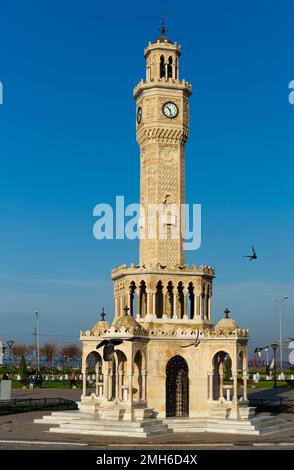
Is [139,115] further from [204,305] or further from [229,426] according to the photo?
[229,426]

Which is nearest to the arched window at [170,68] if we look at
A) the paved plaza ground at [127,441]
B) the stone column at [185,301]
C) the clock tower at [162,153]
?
the clock tower at [162,153]

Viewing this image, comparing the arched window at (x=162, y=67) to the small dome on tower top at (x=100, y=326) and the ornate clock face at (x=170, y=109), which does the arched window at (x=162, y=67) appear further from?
the small dome on tower top at (x=100, y=326)

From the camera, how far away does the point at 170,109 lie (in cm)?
5425

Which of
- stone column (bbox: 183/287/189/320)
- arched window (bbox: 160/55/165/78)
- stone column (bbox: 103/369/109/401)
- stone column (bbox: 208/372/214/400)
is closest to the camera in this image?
stone column (bbox: 103/369/109/401)

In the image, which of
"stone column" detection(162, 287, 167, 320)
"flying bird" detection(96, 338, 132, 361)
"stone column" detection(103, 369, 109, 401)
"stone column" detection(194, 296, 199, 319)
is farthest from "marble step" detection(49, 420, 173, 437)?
"stone column" detection(194, 296, 199, 319)

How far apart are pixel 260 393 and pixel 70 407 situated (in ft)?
84.5

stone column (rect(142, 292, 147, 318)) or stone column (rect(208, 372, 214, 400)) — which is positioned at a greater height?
stone column (rect(142, 292, 147, 318))

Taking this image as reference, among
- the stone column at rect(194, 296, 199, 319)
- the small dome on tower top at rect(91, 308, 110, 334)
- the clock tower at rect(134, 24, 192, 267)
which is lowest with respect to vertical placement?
the small dome on tower top at rect(91, 308, 110, 334)

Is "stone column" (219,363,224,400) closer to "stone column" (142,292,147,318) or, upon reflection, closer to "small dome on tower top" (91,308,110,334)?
"stone column" (142,292,147,318)

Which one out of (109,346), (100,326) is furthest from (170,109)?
(109,346)

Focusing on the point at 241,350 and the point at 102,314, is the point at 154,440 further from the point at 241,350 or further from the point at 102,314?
the point at 102,314

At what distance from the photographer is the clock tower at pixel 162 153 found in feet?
173

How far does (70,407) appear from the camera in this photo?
184ft

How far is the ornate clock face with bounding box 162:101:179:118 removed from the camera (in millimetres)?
54094
